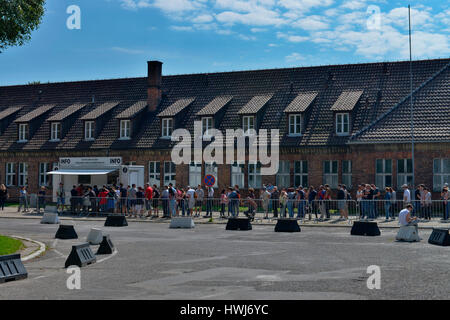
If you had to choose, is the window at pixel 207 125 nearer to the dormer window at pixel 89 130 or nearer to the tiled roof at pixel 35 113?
the dormer window at pixel 89 130

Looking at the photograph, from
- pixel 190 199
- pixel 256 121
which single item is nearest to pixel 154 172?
pixel 256 121

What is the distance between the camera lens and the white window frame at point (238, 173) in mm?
41094

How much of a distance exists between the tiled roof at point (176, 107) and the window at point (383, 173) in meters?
14.5

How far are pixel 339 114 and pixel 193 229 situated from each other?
16.3 m

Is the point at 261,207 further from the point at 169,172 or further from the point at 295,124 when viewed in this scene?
the point at 169,172

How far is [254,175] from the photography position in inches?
1607

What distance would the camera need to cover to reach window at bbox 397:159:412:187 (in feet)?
118

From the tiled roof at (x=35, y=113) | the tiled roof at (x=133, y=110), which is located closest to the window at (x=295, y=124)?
the tiled roof at (x=133, y=110)

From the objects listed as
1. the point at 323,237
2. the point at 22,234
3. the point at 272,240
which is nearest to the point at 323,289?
the point at 272,240

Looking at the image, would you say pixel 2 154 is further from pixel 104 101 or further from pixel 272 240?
pixel 272 240

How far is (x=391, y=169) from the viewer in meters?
36.4

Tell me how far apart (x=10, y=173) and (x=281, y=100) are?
2167 cm

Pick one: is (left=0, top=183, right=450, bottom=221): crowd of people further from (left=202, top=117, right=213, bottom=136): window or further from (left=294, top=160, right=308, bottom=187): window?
(left=202, top=117, right=213, bottom=136): window

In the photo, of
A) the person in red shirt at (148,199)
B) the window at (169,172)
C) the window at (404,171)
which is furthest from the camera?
the window at (169,172)
